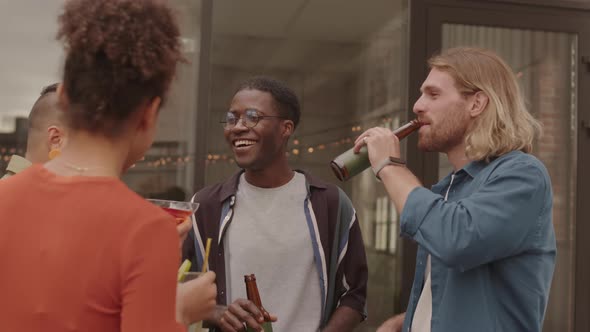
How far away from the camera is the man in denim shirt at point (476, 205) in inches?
77.3

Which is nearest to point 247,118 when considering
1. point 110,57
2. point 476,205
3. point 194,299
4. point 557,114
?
point 476,205

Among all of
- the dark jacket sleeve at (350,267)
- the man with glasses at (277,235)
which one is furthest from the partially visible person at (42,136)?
the dark jacket sleeve at (350,267)

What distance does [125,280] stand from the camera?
4.12ft

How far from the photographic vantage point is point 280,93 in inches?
126

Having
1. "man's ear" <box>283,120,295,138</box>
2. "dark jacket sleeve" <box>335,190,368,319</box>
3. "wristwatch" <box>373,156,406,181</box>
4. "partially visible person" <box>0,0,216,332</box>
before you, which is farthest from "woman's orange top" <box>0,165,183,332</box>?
"man's ear" <box>283,120,295,138</box>

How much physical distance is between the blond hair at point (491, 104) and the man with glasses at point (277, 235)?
0.85 metres

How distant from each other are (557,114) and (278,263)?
2.94 metres

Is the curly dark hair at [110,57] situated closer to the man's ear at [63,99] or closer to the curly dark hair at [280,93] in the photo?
the man's ear at [63,99]

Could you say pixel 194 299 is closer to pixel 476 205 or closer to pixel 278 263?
pixel 476 205

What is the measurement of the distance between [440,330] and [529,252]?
1.18 ft

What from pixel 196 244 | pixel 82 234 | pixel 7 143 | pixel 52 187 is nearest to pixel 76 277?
pixel 82 234

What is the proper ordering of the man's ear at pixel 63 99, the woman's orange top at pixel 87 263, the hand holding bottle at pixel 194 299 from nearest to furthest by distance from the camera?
the woman's orange top at pixel 87 263, the man's ear at pixel 63 99, the hand holding bottle at pixel 194 299

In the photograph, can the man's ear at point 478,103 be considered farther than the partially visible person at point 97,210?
Yes

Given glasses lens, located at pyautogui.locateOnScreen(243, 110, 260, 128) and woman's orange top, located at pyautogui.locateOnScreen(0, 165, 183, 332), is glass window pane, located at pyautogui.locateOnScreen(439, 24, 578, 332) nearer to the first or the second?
glasses lens, located at pyautogui.locateOnScreen(243, 110, 260, 128)
